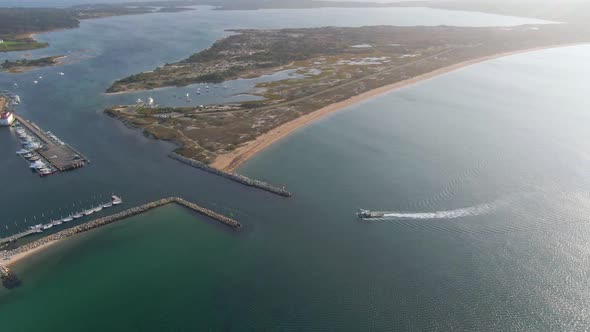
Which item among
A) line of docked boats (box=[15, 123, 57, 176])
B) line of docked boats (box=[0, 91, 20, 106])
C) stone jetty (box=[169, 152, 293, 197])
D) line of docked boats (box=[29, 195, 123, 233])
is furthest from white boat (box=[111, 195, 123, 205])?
line of docked boats (box=[0, 91, 20, 106])

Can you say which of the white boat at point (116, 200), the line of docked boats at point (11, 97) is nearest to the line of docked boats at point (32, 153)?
the white boat at point (116, 200)

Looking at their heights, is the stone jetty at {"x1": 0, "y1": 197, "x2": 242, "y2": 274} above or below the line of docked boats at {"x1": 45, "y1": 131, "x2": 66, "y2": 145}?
below

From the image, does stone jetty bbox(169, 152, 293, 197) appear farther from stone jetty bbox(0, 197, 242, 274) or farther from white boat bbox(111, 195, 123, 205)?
white boat bbox(111, 195, 123, 205)

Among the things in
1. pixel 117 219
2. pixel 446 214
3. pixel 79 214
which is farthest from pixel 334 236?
pixel 79 214

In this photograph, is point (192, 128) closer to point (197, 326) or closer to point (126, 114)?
point (126, 114)

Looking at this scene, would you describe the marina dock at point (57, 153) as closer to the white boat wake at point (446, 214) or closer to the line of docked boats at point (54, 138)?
the line of docked boats at point (54, 138)

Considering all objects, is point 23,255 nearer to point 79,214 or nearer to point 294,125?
point 79,214

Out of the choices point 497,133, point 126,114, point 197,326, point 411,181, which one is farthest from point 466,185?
point 126,114
